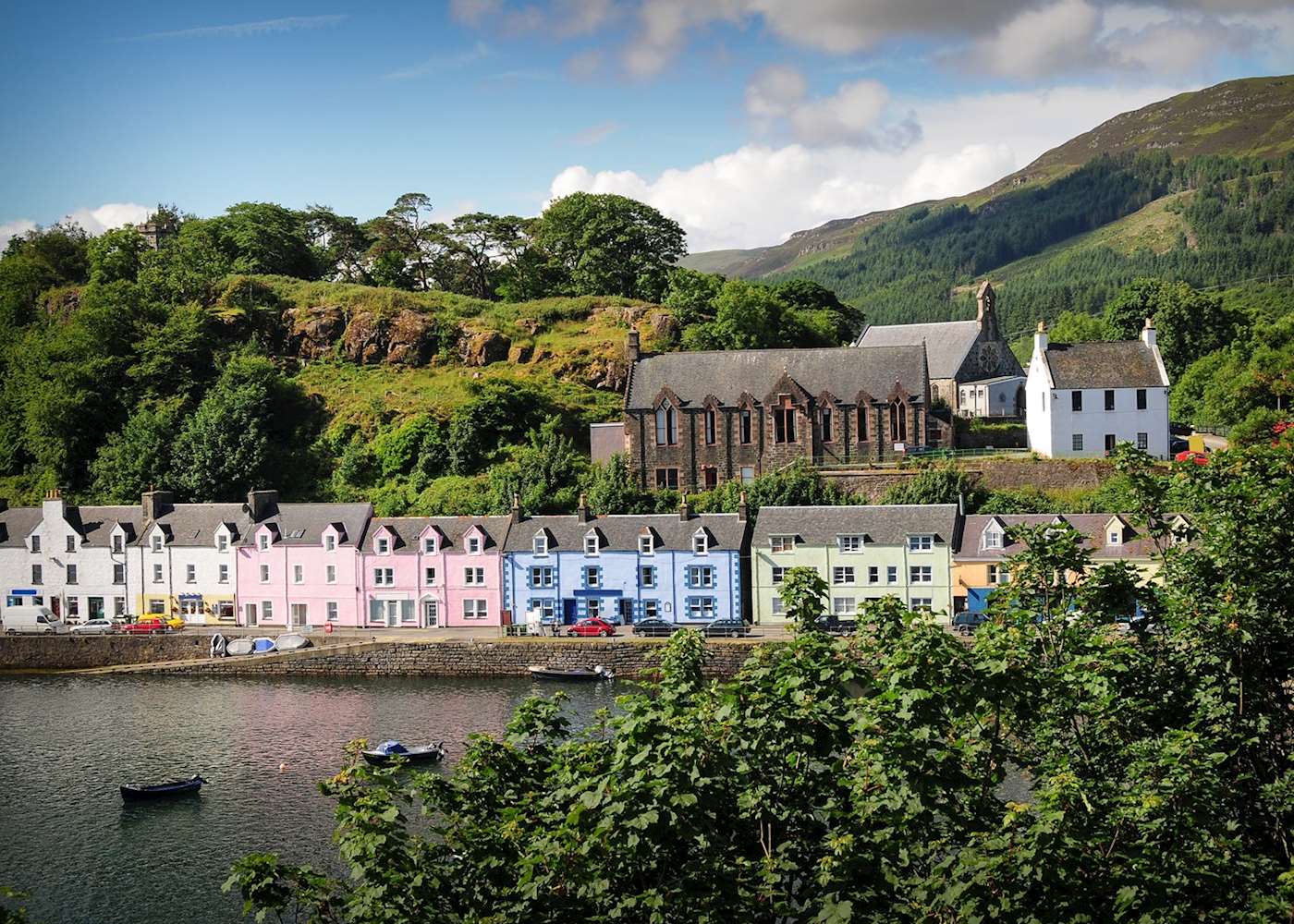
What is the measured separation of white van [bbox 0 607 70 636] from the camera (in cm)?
5938

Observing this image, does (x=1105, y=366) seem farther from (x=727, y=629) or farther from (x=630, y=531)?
(x=630, y=531)

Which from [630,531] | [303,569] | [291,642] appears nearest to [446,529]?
[303,569]

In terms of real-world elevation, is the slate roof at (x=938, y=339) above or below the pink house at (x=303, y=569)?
above

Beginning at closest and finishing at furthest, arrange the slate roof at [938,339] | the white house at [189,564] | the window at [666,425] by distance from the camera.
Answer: the white house at [189,564] → the window at [666,425] → the slate roof at [938,339]

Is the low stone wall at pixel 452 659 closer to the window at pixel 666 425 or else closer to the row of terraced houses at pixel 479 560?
the row of terraced houses at pixel 479 560

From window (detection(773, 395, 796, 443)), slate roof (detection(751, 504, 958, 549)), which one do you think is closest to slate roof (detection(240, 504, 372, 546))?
slate roof (detection(751, 504, 958, 549))

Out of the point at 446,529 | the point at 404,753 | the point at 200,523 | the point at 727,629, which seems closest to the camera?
the point at 404,753

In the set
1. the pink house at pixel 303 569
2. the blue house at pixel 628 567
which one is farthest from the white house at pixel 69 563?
the blue house at pixel 628 567

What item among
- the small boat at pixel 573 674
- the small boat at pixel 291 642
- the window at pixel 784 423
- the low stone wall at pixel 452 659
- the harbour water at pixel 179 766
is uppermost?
the window at pixel 784 423

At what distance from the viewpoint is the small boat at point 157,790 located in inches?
1425

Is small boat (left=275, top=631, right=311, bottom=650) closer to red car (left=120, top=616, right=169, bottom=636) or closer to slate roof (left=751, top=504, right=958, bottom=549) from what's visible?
red car (left=120, top=616, right=169, bottom=636)

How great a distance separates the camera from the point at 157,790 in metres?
36.3

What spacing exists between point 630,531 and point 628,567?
1.66 m

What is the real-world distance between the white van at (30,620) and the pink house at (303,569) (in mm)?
8806
